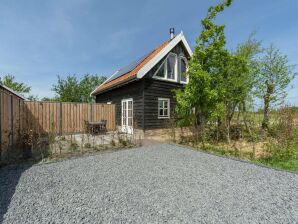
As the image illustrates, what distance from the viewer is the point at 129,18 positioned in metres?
9.58

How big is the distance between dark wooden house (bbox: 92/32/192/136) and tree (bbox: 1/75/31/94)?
103ft

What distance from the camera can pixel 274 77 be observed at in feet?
33.6

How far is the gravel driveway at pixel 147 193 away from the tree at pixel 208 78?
12.6ft

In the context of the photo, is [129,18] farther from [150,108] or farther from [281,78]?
[281,78]

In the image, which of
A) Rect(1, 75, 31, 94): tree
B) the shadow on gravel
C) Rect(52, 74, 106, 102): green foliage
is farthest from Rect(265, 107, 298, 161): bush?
Rect(1, 75, 31, 94): tree

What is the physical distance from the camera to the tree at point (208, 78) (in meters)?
7.95

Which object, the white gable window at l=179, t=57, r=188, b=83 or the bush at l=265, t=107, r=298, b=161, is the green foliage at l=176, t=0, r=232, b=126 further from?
the white gable window at l=179, t=57, r=188, b=83

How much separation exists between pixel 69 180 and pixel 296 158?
7.11 metres

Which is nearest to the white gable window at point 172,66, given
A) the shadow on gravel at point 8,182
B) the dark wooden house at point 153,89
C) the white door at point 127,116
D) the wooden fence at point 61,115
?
the dark wooden house at point 153,89

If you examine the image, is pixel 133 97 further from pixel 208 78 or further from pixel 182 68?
pixel 208 78

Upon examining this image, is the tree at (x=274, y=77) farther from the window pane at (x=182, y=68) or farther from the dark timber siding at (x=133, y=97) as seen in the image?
the dark timber siding at (x=133, y=97)

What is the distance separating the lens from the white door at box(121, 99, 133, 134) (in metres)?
10.7

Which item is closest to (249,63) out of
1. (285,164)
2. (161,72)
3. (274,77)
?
(274,77)

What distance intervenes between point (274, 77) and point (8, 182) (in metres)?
13.6
